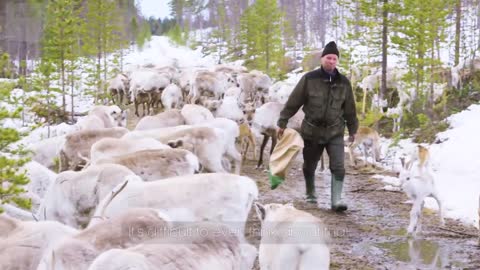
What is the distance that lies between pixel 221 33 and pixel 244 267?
5223 centimetres

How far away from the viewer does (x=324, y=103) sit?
7.61 meters

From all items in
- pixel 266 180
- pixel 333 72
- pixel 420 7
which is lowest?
pixel 266 180

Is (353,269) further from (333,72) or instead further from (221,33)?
(221,33)

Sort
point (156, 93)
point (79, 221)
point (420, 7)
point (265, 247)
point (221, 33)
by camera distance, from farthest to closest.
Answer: point (221, 33) < point (156, 93) < point (420, 7) < point (79, 221) < point (265, 247)

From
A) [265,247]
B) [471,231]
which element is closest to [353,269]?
[265,247]

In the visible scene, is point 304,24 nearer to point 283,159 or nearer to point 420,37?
point 420,37

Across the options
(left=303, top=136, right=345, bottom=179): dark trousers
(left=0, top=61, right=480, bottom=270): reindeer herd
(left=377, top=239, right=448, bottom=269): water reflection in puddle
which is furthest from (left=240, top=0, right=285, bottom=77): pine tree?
(left=377, top=239, right=448, bottom=269): water reflection in puddle

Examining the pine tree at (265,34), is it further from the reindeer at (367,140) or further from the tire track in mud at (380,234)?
the tire track in mud at (380,234)

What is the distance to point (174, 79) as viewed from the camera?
2353cm

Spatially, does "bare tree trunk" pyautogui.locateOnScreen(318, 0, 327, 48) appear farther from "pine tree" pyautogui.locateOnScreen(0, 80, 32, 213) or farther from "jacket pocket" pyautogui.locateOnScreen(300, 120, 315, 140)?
"pine tree" pyautogui.locateOnScreen(0, 80, 32, 213)

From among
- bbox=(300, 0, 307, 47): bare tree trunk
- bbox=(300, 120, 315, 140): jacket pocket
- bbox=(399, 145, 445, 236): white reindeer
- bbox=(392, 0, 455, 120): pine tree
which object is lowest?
bbox=(399, 145, 445, 236): white reindeer

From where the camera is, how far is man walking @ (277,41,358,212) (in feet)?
24.9

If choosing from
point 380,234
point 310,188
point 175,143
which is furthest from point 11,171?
point 380,234

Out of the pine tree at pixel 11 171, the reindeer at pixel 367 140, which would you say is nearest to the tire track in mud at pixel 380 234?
the pine tree at pixel 11 171
